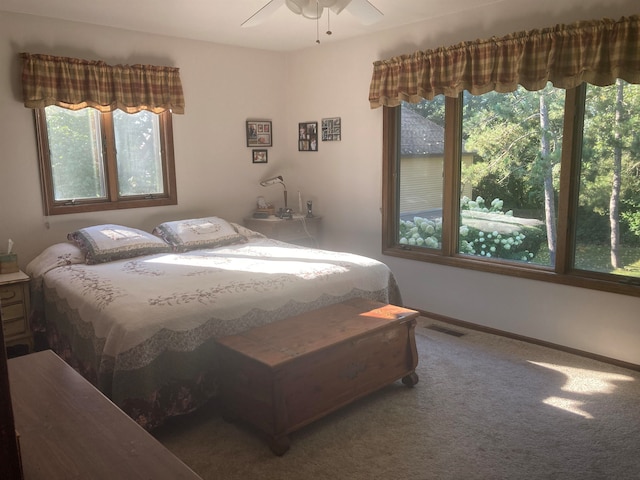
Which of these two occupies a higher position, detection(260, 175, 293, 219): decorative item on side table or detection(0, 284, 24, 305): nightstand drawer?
detection(260, 175, 293, 219): decorative item on side table

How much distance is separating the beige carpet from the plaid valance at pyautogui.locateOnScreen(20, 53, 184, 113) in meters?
2.53

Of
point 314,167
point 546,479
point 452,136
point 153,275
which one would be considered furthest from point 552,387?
point 314,167

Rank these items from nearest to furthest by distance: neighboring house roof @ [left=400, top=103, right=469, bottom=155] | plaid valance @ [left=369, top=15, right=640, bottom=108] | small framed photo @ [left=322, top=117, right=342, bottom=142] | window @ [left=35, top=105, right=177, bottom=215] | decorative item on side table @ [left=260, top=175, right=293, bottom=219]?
1. plaid valance @ [left=369, top=15, right=640, bottom=108]
2. window @ [left=35, top=105, right=177, bottom=215]
3. neighboring house roof @ [left=400, top=103, right=469, bottom=155]
4. small framed photo @ [left=322, top=117, right=342, bottom=142]
5. decorative item on side table @ [left=260, top=175, right=293, bottom=219]

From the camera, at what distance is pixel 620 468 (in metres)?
2.27

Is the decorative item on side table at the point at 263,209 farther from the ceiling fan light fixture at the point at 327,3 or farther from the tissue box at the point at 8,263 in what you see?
the ceiling fan light fixture at the point at 327,3

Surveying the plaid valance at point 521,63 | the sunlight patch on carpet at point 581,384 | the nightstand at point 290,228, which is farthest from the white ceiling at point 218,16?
the sunlight patch on carpet at point 581,384

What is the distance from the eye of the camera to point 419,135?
4.29m

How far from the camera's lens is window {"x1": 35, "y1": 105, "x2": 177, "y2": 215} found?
12.9 ft

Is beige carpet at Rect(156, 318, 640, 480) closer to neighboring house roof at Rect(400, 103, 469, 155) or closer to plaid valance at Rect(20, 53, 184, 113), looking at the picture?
neighboring house roof at Rect(400, 103, 469, 155)

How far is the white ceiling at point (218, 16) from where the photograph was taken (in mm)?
3490

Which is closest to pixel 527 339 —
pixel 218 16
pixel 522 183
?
pixel 522 183

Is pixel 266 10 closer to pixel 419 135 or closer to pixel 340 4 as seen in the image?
pixel 340 4

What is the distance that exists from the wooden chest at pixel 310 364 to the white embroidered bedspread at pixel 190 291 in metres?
0.13

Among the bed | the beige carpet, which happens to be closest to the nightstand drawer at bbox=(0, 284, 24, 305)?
the bed
